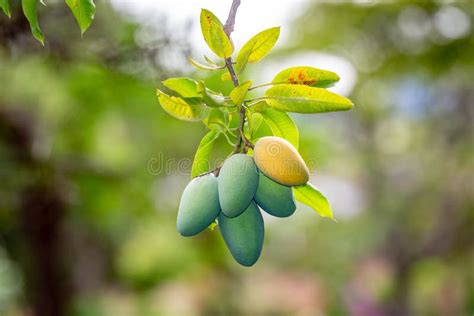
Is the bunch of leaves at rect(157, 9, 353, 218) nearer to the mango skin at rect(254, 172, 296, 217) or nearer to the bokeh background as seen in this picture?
the mango skin at rect(254, 172, 296, 217)

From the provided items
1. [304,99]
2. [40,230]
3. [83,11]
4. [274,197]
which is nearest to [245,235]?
[274,197]

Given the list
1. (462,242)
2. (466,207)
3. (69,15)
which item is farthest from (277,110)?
(462,242)

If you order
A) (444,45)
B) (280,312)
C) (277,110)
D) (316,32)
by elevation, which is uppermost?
(316,32)

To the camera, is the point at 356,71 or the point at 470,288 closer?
the point at 356,71

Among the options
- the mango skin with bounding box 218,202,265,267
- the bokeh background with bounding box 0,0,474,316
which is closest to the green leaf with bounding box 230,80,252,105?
the mango skin with bounding box 218,202,265,267

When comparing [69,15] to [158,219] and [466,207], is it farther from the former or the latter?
[466,207]
